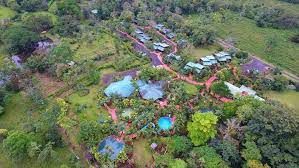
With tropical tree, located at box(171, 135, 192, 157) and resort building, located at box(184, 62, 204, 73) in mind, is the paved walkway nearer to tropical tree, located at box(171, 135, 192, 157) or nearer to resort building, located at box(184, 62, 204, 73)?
tropical tree, located at box(171, 135, 192, 157)

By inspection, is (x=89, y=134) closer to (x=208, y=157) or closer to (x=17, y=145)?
(x=17, y=145)

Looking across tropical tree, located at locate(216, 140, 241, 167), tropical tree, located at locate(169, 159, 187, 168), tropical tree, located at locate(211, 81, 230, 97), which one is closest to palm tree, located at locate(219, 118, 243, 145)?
tropical tree, located at locate(216, 140, 241, 167)

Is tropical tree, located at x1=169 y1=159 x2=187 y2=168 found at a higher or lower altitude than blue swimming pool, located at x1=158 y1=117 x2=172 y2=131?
higher

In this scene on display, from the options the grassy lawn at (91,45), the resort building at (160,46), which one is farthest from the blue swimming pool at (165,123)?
the grassy lawn at (91,45)

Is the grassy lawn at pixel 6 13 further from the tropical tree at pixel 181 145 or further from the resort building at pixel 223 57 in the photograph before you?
the tropical tree at pixel 181 145

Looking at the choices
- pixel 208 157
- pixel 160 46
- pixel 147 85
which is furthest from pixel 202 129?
pixel 160 46

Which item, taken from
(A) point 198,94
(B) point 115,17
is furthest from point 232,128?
(B) point 115,17

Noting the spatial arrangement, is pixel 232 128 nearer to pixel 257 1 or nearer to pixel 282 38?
pixel 282 38
